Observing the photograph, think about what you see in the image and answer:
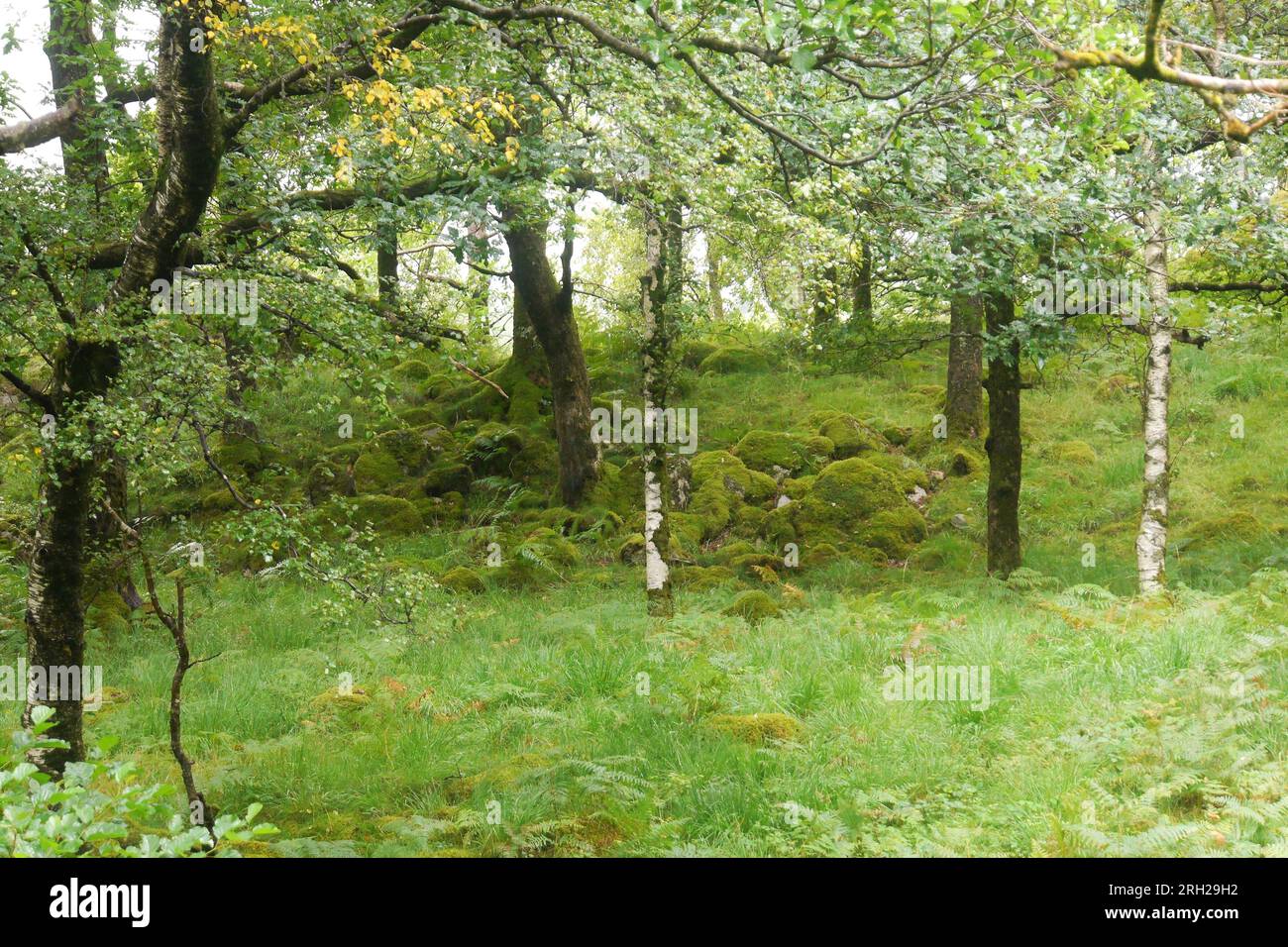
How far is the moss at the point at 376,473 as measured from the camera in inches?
719

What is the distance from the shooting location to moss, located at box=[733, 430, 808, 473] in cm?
1706

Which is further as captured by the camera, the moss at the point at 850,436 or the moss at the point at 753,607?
the moss at the point at 850,436

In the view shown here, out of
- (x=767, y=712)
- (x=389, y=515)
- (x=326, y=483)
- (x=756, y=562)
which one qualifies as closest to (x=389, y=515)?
(x=389, y=515)

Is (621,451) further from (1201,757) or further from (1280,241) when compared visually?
(1201,757)

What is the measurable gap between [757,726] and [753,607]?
4405 millimetres

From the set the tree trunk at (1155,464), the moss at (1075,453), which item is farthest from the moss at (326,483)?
the tree trunk at (1155,464)

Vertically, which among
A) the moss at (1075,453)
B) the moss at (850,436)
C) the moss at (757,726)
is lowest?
the moss at (757,726)

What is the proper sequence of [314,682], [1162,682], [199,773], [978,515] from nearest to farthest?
[1162,682], [199,773], [314,682], [978,515]

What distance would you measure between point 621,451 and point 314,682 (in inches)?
375

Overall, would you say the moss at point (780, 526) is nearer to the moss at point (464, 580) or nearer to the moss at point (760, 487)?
the moss at point (760, 487)

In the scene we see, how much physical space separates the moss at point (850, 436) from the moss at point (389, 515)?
7.65m

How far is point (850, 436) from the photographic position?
17469mm
